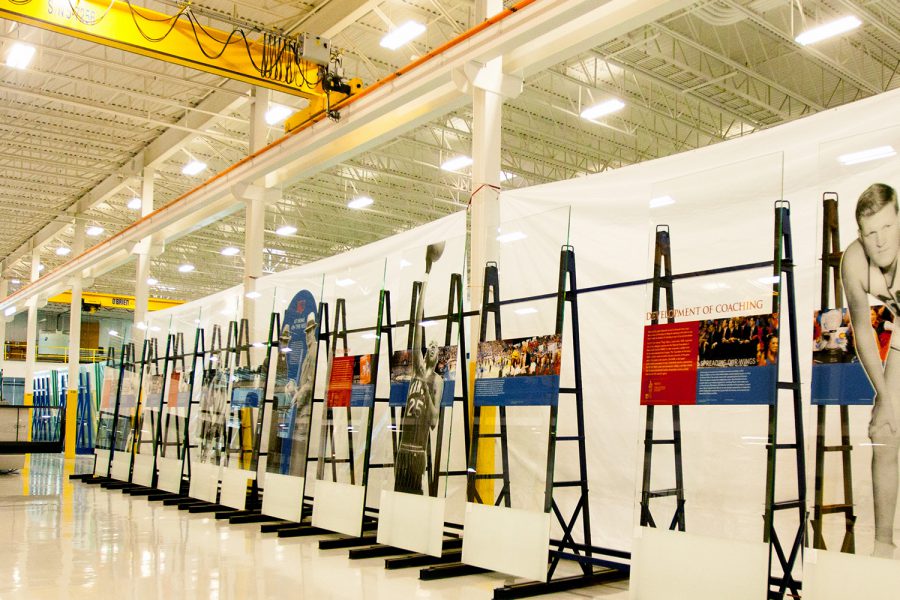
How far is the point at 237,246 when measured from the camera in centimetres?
2686

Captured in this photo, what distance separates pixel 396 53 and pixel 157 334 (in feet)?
20.8

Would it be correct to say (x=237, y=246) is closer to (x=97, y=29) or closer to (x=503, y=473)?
(x=97, y=29)

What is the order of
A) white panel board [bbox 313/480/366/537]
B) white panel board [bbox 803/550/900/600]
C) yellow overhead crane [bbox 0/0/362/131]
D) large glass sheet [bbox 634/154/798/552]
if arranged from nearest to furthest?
white panel board [bbox 803/550/900/600] → large glass sheet [bbox 634/154/798/552] → white panel board [bbox 313/480/366/537] → yellow overhead crane [bbox 0/0/362/131]

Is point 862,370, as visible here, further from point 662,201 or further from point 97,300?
point 97,300

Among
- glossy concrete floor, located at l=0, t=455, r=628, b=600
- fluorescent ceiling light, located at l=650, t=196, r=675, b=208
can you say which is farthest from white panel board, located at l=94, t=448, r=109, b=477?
fluorescent ceiling light, located at l=650, t=196, r=675, b=208

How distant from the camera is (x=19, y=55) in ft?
37.2

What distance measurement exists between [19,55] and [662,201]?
397 inches

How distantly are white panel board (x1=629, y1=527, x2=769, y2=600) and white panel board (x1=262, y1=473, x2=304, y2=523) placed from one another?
4.16 m

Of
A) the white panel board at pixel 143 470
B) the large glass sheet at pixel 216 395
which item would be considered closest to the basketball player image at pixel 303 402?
the large glass sheet at pixel 216 395

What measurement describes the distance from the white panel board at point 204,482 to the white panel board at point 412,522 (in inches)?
146

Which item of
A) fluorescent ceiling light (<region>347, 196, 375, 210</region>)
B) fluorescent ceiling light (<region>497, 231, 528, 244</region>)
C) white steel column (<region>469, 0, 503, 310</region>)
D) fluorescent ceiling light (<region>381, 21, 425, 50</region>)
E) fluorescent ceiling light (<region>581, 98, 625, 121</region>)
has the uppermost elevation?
fluorescent ceiling light (<region>381, 21, 425, 50</region>)

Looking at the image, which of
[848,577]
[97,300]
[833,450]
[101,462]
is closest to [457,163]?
[101,462]

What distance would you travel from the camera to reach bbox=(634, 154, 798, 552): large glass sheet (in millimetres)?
4359

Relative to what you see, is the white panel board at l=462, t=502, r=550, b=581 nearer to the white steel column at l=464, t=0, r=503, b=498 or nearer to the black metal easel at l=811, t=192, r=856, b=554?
the white steel column at l=464, t=0, r=503, b=498
